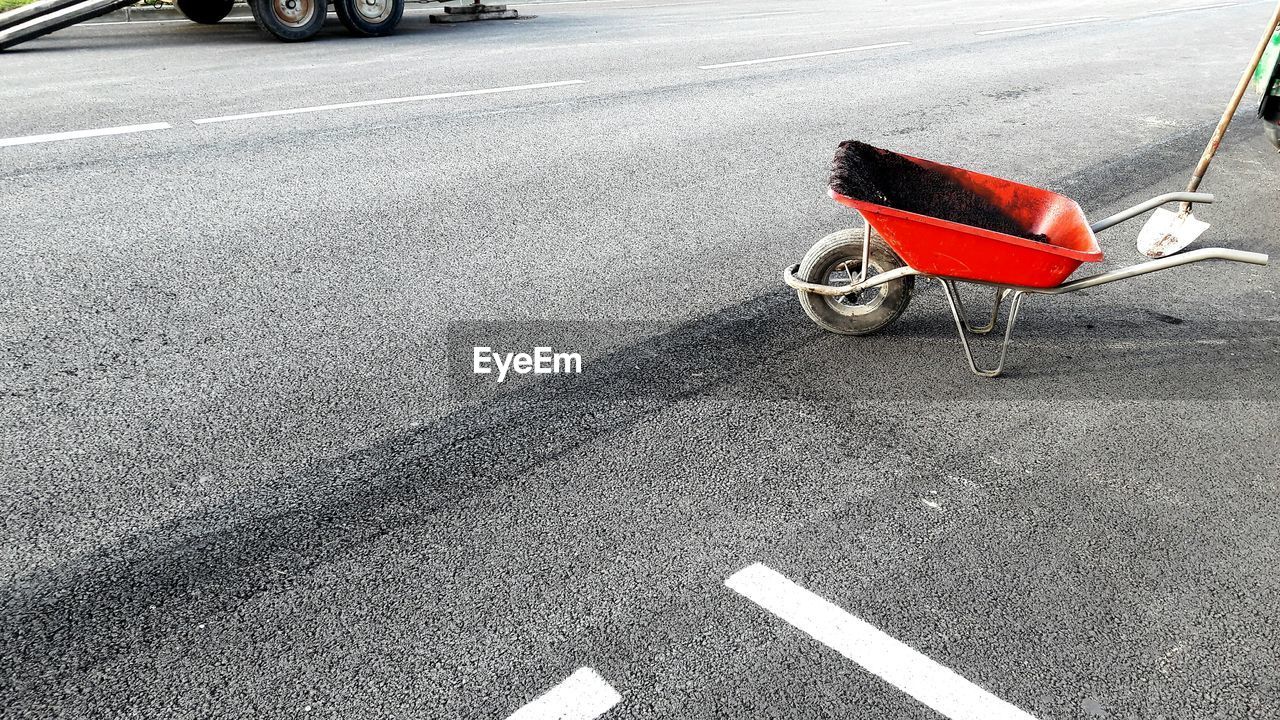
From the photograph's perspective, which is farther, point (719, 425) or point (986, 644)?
point (719, 425)

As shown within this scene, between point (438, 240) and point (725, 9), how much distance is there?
14329 millimetres

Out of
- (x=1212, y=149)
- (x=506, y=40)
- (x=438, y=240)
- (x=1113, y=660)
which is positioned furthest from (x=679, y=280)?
(x=506, y=40)

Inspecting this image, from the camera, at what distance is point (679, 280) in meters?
5.25

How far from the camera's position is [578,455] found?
11.8 feet

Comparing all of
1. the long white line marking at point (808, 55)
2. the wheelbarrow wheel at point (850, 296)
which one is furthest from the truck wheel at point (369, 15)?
the wheelbarrow wheel at point (850, 296)

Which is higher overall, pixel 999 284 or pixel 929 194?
pixel 929 194

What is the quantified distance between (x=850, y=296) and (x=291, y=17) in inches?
396

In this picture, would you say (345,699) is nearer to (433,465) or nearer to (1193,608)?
(433,465)

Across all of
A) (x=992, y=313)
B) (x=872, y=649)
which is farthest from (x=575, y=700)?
(x=992, y=313)

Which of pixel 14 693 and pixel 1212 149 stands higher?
pixel 1212 149

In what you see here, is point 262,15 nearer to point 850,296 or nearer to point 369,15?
point 369,15

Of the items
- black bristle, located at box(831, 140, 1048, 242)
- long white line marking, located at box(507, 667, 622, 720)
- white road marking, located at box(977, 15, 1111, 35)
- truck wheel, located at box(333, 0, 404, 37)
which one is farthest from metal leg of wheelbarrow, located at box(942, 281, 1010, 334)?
white road marking, located at box(977, 15, 1111, 35)

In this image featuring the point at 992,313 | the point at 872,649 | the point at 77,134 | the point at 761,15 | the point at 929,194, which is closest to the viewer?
the point at 872,649

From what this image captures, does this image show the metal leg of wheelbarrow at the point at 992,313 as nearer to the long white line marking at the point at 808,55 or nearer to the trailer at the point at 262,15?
the long white line marking at the point at 808,55
